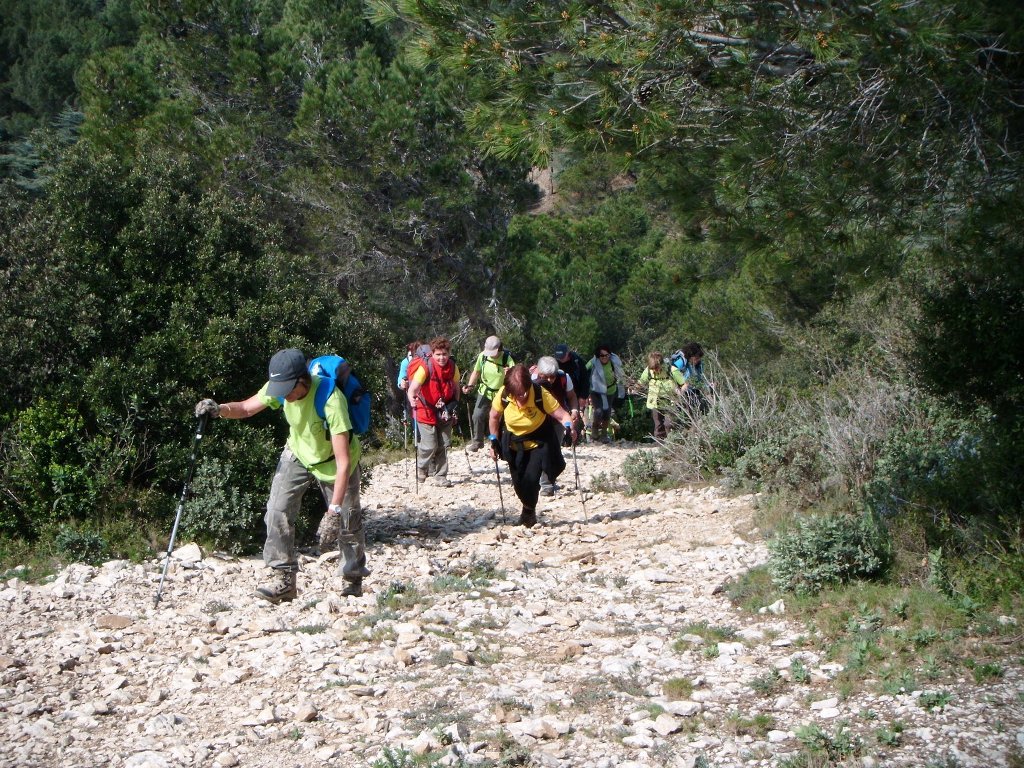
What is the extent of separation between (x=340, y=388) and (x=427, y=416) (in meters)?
5.61

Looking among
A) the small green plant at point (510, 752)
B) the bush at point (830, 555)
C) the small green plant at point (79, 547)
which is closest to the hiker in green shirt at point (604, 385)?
the bush at point (830, 555)

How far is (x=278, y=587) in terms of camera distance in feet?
24.4

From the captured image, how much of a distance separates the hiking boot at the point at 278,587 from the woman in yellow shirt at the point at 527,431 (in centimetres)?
326

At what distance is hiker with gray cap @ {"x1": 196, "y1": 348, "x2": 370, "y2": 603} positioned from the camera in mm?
6918

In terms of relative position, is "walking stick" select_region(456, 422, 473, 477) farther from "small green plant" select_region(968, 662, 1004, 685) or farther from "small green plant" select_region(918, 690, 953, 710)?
"small green plant" select_region(918, 690, 953, 710)

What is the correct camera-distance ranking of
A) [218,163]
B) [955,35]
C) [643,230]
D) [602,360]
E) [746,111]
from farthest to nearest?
[643,230]
[218,163]
[602,360]
[746,111]
[955,35]

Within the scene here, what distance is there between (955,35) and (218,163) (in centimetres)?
1438

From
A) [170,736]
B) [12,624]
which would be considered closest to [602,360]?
[12,624]

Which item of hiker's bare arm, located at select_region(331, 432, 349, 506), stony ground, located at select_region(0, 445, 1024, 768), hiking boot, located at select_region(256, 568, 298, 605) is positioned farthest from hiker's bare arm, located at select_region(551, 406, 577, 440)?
hiker's bare arm, located at select_region(331, 432, 349, 506)

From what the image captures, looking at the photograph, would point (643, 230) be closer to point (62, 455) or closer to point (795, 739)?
point (62, 455)

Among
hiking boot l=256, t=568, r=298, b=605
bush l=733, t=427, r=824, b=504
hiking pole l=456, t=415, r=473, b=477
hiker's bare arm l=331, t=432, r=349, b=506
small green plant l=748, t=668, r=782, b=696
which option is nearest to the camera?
small green plant l=748, t=668, r=782, b=696

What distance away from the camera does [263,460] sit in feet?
30.7

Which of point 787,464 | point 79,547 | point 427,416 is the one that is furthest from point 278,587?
point 427,416

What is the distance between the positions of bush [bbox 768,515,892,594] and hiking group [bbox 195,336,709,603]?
9.76 feet
